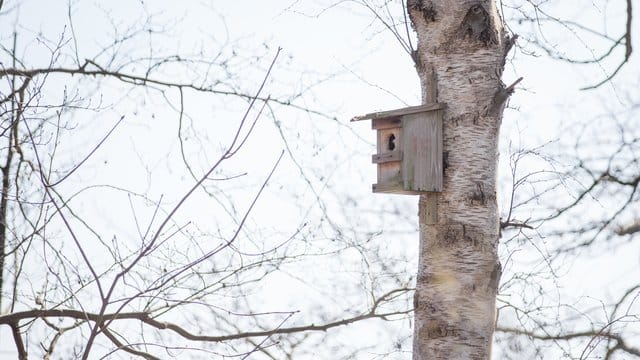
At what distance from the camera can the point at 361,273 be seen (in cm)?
555

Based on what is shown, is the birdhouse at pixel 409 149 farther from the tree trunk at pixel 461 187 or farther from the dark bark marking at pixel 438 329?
the dark bark marking at pixel 438 329

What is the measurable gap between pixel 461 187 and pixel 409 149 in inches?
17.9

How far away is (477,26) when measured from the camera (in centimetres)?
A: 372

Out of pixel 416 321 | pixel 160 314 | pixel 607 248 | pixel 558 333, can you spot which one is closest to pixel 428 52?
pixel 416 321

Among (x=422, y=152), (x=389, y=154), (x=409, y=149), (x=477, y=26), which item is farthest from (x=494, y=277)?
(x=477, y=26)

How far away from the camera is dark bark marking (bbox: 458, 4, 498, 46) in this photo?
12.2ft

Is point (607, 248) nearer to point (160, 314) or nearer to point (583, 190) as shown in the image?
point (583, 190)

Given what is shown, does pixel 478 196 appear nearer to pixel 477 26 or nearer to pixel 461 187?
pixel 461 187

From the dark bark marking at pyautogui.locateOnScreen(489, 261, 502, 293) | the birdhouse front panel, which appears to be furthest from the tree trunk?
the birdhouse front panel

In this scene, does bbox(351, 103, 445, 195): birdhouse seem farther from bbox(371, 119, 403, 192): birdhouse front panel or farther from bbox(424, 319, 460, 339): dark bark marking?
bbox(424, 319, 460, 339): dark bark marking

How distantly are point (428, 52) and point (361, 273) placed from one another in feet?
6.95

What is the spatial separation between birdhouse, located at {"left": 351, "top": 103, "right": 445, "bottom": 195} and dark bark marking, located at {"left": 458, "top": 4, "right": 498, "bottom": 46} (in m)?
0.33

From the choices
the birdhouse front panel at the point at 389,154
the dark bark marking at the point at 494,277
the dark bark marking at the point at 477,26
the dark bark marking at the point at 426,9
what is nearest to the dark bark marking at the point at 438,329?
the dark bark marking at the point at 494,277

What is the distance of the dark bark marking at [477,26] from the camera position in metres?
3.71
